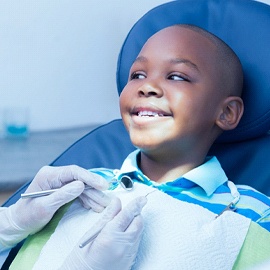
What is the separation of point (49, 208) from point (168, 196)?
0.25 metres

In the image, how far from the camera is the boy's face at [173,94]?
132 centimetres

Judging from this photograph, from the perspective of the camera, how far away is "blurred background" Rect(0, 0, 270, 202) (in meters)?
2.18

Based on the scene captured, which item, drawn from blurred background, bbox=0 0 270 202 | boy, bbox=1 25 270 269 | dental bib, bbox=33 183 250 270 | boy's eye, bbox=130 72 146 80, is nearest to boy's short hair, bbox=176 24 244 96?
boy, bbox=1 25 270 269

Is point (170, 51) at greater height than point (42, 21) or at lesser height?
greater

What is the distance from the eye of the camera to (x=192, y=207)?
1.24 metres

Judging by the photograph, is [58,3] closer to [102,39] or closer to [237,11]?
[102,39]

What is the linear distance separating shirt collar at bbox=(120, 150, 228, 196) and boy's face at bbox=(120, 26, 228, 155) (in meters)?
0.05

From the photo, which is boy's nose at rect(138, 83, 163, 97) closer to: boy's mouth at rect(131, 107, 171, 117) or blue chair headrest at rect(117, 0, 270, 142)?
boy's mouth at rect(131, 107, 171, 117)

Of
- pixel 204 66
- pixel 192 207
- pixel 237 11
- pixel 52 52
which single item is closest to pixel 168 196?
pixel 192 207

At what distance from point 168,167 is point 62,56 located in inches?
39.8

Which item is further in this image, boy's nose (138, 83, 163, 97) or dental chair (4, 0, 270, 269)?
dental chair (4, 0, 270, 269)

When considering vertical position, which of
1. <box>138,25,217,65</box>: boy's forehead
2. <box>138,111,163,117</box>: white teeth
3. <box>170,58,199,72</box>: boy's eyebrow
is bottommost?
<box>138,111,163,117</box>: white teeth

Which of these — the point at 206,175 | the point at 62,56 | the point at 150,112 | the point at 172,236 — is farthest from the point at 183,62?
the point at 62,56

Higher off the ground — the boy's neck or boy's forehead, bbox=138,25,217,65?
A: boy's forehead, bbox=138,25,217,65
